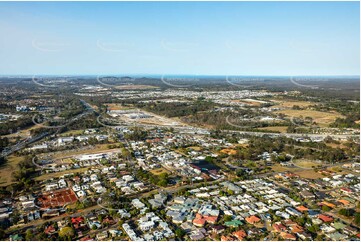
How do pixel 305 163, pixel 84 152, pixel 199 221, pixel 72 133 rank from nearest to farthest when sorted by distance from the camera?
pixel 199 221 → pixel 305 163 → pixel 84 152 → pixel 72 133

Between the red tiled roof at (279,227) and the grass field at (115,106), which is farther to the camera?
the grass field at (115,106)

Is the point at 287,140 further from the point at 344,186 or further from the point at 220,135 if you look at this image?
the point at 344,186

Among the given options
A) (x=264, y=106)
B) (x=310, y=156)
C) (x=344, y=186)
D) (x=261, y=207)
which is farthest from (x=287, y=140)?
(x=264, y=106)

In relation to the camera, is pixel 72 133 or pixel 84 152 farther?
pixel 72 133

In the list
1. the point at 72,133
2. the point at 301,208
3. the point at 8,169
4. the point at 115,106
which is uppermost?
the point at 301,208

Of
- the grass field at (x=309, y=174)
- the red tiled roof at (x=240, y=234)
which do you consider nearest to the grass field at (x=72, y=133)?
the grass field at (x=309, y=174)

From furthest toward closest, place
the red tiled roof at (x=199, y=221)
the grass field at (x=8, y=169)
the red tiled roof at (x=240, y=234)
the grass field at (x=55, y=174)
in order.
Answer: the grass field at (x=55, y=174) → the grass field at (x=8, y=169) → the red tiled roof at (x=199, y=221) → the red tiled roof at (x=240, y=234)

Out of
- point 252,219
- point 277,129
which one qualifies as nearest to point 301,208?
point 252,219

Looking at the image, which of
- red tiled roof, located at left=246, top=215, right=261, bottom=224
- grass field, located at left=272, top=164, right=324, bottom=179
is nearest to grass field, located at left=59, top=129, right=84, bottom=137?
grass field, located at left=272, top=164, right=324, bottom=179

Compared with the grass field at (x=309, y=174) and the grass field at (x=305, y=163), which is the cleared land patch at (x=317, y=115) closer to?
the grass field at (x=305, y=163)

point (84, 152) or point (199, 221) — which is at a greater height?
point (199, 221)

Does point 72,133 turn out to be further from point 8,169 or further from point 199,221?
point 199,221

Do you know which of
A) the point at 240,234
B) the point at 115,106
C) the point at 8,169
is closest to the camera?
the point at 240,234
